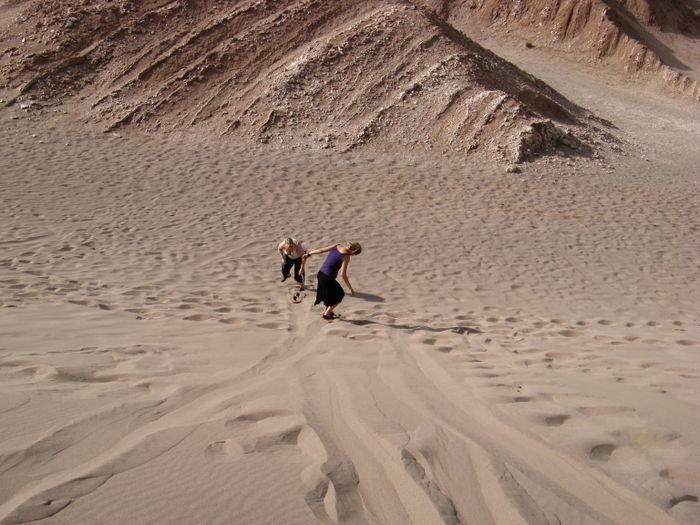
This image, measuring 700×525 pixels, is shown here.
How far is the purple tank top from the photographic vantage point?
660 centimetres

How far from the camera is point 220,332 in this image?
5305 millimetres

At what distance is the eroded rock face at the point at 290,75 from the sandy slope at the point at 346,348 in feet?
6.57

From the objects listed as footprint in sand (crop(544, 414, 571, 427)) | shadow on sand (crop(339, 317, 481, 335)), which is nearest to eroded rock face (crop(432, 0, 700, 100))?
shadow on sand (crop(339, 317, 481, 335))

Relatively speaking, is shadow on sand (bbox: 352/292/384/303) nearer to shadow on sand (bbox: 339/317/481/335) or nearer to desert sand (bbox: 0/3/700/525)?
desert sand (bbox: 0/3/700/525)

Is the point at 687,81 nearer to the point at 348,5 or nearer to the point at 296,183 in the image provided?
the point at 348,5

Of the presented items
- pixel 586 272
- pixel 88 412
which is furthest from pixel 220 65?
pixel 88 412

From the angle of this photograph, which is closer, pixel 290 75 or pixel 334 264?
pixel 334 264

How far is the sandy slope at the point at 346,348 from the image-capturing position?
2.60m

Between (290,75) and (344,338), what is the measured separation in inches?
481

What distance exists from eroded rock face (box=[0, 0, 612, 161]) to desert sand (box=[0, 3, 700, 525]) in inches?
34.1

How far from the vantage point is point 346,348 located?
523cm

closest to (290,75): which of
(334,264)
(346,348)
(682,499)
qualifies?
(334,264)

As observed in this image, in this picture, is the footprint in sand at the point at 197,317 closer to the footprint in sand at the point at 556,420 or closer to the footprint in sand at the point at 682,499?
the footprint in sand at the point at 556,420

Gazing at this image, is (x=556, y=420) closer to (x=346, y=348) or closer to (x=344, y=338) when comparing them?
(x=346, y=348)
